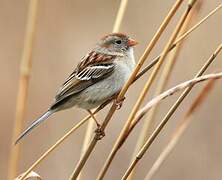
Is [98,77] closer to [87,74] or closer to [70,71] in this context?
[87,74]

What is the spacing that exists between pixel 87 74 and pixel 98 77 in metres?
0.09

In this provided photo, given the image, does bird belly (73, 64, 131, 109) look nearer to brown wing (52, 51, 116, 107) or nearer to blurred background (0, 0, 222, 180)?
brown wing (52, 51, 116, 107)

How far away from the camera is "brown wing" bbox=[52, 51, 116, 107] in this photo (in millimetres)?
3338

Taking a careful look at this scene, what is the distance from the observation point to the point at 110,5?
5055 mm

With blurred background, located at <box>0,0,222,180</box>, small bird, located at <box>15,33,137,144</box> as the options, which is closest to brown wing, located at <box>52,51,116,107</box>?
small bird, located at <box>15,33,137,144</box>

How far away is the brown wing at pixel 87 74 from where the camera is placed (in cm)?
334

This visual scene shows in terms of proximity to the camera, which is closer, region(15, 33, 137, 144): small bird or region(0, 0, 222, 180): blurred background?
region(15, 33, 137, 144): small bird

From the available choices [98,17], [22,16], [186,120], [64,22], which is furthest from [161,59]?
[22,16]

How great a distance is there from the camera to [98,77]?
3379mm

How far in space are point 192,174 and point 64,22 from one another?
5.06 ft

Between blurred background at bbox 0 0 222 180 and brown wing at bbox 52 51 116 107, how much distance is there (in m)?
0.97

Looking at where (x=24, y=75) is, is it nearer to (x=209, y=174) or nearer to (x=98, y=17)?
(x=209, y=174)

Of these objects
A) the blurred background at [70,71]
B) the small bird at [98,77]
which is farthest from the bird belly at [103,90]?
the blurred background at [70,71]

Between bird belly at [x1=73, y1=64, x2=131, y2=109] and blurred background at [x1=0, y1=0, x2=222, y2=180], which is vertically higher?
bird belly at [x1=73, y1=64, x2=131, y2=109]
